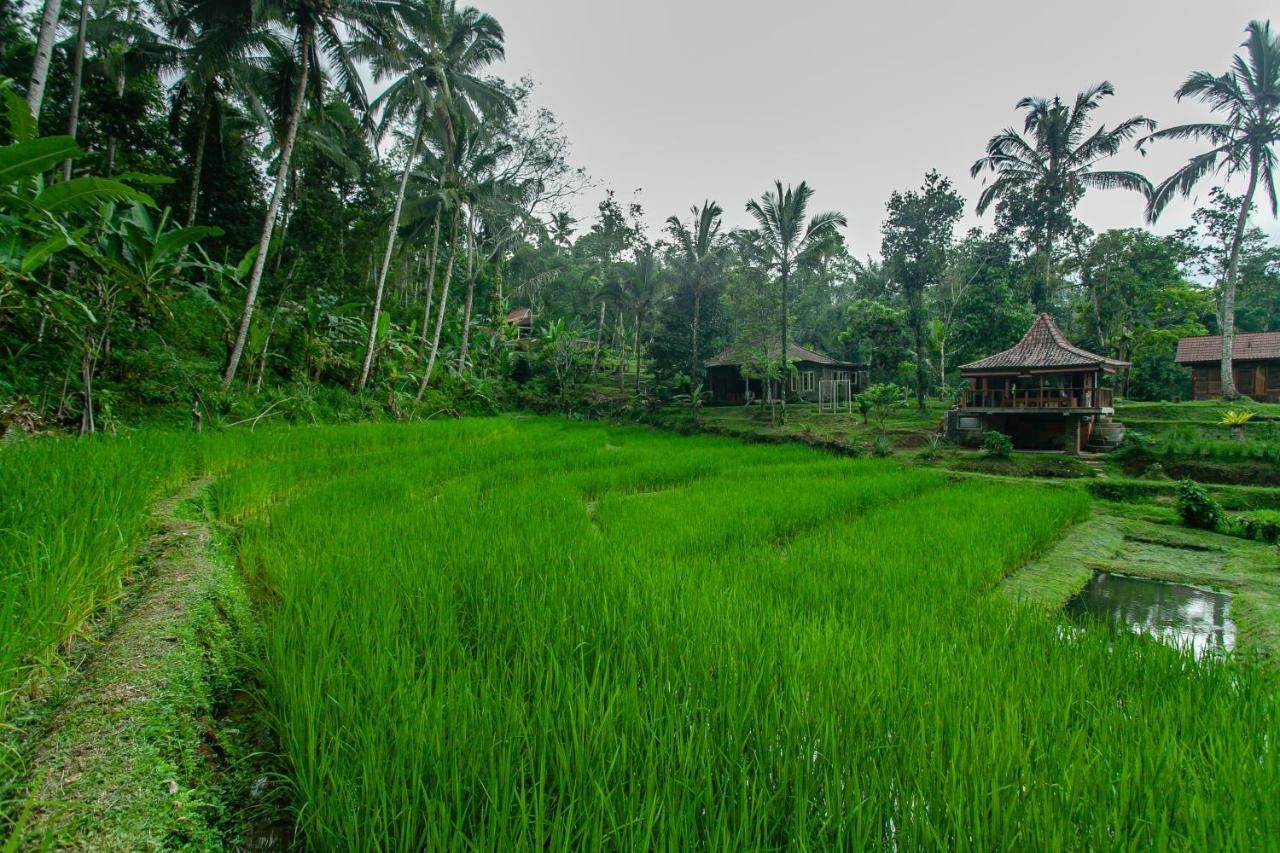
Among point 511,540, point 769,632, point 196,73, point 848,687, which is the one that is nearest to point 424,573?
point 511,540

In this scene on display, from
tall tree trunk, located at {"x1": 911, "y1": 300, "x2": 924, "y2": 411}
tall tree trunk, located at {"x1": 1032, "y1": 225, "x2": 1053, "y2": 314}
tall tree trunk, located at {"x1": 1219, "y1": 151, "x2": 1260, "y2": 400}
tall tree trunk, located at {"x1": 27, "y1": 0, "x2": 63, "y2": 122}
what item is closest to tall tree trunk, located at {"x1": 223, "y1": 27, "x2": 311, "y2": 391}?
tall tree trunk, located at {"x1": 27, "y1": 0, "x2": 63, "y2": 122}

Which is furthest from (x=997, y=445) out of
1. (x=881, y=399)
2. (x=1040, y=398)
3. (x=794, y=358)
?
(x=794, y=358)

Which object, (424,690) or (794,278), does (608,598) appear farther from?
(794,278)

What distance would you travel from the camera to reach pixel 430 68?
12.3 meters

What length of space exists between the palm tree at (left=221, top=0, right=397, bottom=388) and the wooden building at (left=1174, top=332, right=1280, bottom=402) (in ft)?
89.3

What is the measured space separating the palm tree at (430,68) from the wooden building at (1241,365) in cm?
2574

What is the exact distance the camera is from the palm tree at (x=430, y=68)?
34.9 ft

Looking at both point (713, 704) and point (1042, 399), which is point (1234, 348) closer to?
point (1042, 399)

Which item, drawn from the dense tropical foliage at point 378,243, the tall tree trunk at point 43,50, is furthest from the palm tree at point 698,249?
the tall tree trunk at point 43,50

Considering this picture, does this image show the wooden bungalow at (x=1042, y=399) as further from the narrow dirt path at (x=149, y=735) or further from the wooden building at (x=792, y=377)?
the narrow dirt path at (x=149, y=735)

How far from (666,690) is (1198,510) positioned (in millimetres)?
7971

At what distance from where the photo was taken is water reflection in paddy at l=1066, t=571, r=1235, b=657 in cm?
338

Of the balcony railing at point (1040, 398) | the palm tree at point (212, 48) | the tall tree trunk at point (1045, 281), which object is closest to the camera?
the palm tree at point (212, 48)

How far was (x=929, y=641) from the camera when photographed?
7.21 feet
